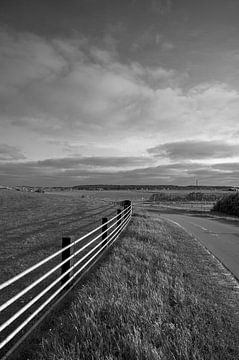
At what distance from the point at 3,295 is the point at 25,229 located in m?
9.95

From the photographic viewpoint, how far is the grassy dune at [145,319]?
4.34m

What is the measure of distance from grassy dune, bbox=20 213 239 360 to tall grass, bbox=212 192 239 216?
32.3 metres

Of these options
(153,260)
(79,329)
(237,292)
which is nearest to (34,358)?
(79,329)

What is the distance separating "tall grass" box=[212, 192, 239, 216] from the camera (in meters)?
38.8

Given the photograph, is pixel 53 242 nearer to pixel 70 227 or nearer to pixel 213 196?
pixel 70 227

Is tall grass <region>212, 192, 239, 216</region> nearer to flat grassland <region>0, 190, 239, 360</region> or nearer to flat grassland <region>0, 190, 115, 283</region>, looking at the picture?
flat grassland <region>0, 190, 115, 283</region>

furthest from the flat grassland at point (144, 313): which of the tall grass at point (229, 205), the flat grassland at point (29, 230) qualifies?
the tall grass at point (229, 205)

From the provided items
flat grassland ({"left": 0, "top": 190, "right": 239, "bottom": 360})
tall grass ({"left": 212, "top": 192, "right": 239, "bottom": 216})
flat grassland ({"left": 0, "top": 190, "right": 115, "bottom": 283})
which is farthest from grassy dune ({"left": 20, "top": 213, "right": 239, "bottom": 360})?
tall grass ({"left": 212, "top": 192, "right": 239, "bottom": 216})

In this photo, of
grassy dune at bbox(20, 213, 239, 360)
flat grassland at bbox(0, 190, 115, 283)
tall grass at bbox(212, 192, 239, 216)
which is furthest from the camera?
tall grass at bbox(212, 192, 239, 216)

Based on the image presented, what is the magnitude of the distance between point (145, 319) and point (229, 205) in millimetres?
37908

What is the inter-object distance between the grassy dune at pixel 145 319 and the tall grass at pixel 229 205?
32.3 m

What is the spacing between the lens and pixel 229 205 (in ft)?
133

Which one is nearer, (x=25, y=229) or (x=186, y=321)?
(x=186, y=321)

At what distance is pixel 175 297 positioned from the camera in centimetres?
631
